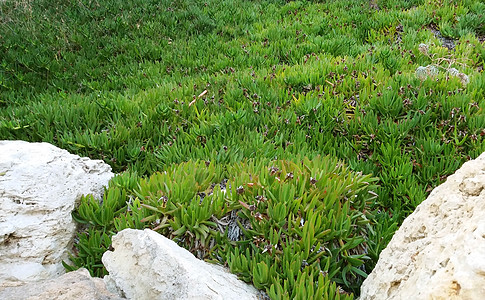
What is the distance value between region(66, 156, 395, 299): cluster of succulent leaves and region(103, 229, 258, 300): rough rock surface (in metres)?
0.24

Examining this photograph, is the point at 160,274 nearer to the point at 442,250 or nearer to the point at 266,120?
the point at 442,250

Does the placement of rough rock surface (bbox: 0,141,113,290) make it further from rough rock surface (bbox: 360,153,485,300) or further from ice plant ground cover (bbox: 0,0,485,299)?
rough rock surface (bbox: 360,153,485,300)

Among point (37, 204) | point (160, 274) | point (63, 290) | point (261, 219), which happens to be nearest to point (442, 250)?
point (261, 219)

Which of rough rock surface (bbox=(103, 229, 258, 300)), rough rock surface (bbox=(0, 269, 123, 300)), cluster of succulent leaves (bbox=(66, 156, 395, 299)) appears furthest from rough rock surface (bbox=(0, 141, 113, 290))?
rough rock surface (bbox=(103, 229, 258, 300))

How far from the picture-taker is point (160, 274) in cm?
203

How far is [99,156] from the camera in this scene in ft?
12.8

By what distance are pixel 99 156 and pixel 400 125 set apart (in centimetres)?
300

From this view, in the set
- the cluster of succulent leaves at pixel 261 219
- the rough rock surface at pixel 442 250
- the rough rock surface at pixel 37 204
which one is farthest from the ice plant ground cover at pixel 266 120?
the rough rock surface at pixel 442 250

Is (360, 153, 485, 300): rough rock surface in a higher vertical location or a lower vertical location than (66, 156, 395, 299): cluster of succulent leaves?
higher

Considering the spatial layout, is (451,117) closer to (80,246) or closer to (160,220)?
(160,220)

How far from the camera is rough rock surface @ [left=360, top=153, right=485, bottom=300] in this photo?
129 centimetres

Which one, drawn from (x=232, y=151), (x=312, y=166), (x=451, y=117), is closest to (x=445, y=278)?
(x=312, y=166)

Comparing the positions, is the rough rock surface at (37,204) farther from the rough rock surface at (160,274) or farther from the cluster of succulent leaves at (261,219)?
the rough rock surface at (160,274)

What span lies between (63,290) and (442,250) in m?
1.77
